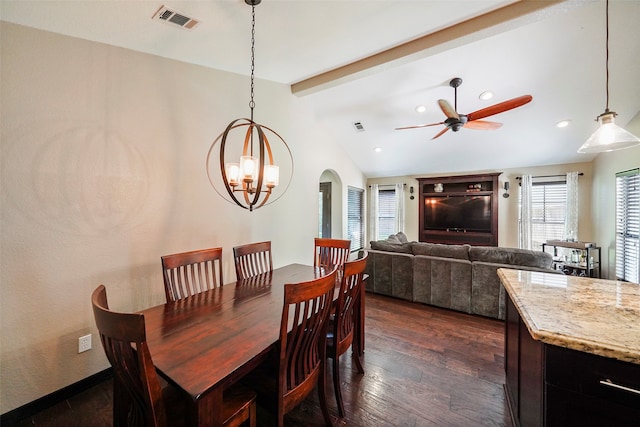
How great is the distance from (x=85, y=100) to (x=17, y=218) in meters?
0.95

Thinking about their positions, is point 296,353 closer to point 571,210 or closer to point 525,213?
point 525,213

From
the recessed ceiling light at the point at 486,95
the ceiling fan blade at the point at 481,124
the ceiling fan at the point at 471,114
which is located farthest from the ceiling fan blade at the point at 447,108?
the recessed ceiling light at the point at 486,95

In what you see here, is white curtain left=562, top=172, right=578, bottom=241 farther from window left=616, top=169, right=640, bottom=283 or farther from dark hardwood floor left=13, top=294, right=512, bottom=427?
dark hardwood floor left=13, top=294, right=512, bottom=427

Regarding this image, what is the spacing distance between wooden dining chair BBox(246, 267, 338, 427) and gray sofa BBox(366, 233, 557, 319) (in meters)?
2.50

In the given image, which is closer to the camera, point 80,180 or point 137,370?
point 137,370

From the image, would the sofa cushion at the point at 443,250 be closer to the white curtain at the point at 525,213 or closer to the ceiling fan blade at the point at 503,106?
the ceiling fan blade at the point at 503,106

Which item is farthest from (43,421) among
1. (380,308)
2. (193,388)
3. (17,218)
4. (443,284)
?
(443,284)

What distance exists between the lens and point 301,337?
1.35m

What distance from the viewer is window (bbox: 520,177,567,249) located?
5.41 m

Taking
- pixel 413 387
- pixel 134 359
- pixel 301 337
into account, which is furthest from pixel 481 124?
pixel 134 359

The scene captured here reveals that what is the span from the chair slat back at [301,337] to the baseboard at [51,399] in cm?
179

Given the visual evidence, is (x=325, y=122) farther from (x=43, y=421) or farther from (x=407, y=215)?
(x=43, y=421)

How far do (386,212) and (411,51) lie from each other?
16.7ft

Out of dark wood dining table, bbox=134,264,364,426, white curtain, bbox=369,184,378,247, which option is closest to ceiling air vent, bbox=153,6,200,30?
dark wood dining table, bbox=134,264,364,426
